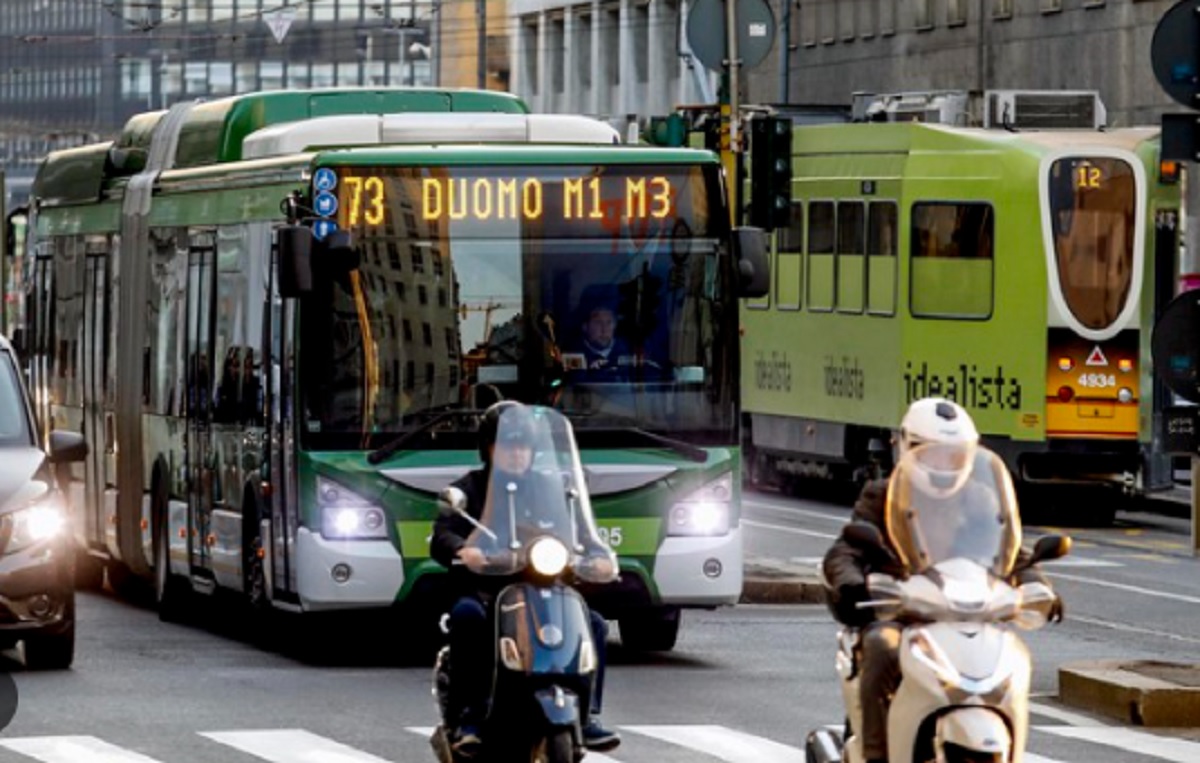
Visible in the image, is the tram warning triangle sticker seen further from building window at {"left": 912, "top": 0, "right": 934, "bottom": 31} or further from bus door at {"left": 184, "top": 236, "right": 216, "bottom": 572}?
building window at {"left": 912, "top": 0, "right": 934, "bottom": 31}

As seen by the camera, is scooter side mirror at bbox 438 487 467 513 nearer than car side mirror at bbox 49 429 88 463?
Yes

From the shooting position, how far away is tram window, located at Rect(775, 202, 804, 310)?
38.6 metres

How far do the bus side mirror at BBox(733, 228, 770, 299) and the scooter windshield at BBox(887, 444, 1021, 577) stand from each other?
846 centimetres

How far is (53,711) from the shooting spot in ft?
55.2

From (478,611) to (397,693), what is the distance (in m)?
5.66

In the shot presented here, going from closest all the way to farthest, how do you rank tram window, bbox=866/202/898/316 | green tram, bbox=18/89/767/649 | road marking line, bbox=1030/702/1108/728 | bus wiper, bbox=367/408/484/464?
road marking line, bbox=1030/702/1108/728 → bus wiper, bbox=367/408/484/464 → green tram, bbox=18/89/767/649 → tram window, bbox=866/202/898/316

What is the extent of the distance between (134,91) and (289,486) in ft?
421

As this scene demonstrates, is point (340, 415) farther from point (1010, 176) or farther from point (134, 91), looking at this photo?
point (134, 91)

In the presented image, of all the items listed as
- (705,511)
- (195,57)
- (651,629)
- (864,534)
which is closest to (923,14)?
(651,629)

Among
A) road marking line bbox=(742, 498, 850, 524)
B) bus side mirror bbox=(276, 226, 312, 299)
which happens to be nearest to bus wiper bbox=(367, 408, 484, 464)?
bus side mirror bbox=(276, 226, 312, 299)

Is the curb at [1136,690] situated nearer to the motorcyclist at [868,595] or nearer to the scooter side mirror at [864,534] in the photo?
the motorcyclist at [868,595]

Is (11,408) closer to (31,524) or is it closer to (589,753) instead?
(31,524)

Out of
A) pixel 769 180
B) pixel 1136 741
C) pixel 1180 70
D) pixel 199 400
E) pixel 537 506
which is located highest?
pixel 1180 70

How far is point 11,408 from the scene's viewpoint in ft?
63.7
